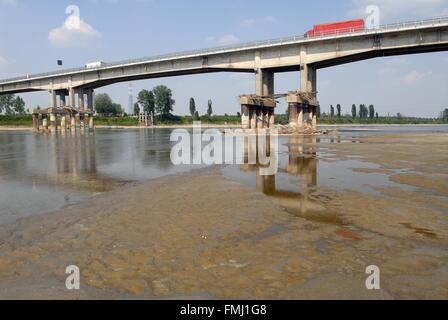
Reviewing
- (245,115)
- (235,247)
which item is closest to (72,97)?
(245,115)

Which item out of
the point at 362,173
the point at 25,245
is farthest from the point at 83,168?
the point at 362,173

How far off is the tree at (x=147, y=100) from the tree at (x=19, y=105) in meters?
64.9

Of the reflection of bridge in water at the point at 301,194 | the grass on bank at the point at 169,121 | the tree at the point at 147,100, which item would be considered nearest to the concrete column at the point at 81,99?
the grass on bank at the point at 169,121

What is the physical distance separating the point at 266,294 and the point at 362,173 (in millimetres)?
11336

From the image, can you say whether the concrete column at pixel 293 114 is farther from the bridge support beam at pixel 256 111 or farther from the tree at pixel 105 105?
the tree at pixel 105 105

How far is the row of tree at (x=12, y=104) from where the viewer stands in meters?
160

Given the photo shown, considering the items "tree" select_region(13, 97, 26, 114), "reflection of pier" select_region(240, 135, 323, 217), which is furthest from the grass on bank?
"reflection of pier" select_region(240, 135, 323, 217)

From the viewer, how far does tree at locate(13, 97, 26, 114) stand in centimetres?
15938

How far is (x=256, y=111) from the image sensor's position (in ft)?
198

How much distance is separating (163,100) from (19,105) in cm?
7656

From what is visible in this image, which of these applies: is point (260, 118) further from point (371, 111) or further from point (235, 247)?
point (371, 111)

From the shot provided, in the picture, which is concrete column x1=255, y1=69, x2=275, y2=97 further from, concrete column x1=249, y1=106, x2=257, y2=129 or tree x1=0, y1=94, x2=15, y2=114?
tree x1=0, y1=94, x2=15, y2=114
